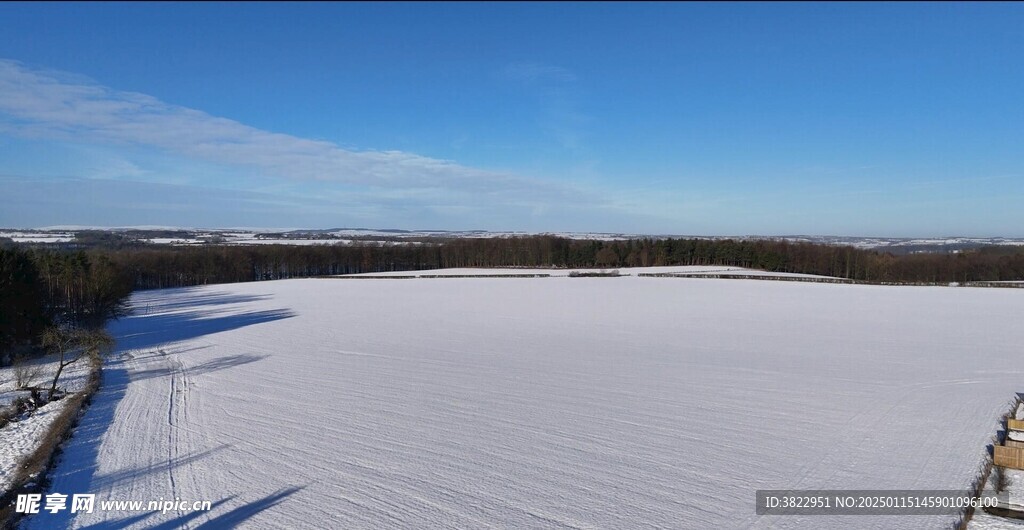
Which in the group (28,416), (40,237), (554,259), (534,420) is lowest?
(28,416)

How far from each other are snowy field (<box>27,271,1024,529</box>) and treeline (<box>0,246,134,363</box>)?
14.3 feet

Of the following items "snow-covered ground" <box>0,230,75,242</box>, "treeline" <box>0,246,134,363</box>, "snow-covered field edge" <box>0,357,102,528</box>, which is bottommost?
"snow-covered field edge" <box>0,357,102,528</box>

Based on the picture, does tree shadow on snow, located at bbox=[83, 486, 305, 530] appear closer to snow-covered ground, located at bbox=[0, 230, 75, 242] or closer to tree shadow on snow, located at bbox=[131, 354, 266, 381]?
tree shadow on snow, located at bbox=[131, 354, 266, 381]

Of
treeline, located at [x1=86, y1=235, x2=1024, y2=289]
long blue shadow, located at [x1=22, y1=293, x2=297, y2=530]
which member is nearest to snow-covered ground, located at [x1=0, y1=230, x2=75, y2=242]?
treeline, located at [x1=86, y1=235, x2=1024, y2=289]

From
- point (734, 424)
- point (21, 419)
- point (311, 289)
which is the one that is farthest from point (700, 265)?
point (21, 419)

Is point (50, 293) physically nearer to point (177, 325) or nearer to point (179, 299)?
point (177, 325)

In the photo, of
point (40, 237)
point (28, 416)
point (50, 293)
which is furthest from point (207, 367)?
→ point (40, 237)

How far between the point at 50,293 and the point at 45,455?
99.1 feet

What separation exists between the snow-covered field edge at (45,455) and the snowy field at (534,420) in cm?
41

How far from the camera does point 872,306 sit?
46031 millimetres

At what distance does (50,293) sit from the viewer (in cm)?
3719

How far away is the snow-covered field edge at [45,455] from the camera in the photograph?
11461mm

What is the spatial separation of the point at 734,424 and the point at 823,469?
3.35 m

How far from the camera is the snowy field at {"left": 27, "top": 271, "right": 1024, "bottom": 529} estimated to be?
11.2 m
